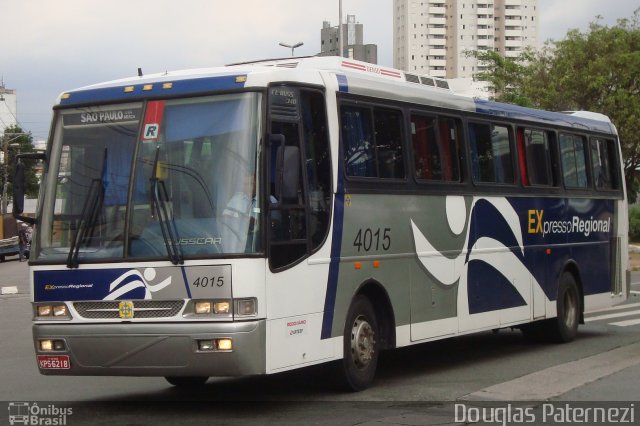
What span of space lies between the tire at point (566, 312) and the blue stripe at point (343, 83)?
6.20 m

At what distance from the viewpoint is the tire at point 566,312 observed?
16.0 meters

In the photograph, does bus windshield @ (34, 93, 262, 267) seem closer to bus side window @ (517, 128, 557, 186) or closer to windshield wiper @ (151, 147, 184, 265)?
windshield wiper @ (151, 147, 184, 265)

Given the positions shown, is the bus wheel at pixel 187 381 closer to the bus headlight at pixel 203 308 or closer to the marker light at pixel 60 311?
the marker light at pixel 60 311

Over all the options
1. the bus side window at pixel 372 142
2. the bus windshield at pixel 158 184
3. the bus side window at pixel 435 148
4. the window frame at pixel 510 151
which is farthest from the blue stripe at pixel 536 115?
the bus windshield at pixel 158 184

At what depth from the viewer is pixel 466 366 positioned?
44.4ft

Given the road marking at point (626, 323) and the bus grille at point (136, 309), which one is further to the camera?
the road marking at point (626, 323)

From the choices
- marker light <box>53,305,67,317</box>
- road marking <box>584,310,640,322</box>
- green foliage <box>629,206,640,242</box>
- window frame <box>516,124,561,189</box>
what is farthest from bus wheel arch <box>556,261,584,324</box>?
green foliage <box>629,206,640,242</box>

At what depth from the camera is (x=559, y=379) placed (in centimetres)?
1177

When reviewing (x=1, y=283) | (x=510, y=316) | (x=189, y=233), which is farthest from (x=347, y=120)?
(x=1, y=283)

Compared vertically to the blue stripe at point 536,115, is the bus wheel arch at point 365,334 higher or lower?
lower

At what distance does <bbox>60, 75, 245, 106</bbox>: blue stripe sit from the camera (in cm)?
1004

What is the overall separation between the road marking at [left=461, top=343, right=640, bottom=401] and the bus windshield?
9.68ft

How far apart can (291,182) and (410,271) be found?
2713 mm

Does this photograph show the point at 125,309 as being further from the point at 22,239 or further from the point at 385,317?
the point at 22,239
